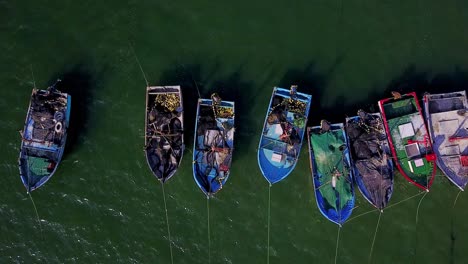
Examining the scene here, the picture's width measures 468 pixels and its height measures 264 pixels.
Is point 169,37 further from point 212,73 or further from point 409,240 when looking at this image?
point 409,240

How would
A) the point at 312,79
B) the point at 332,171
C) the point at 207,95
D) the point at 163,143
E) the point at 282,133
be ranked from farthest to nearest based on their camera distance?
the point at 312,79 → the point at 207,95 → the point at 282,133 → the point at 163,143 → the point at 332,171

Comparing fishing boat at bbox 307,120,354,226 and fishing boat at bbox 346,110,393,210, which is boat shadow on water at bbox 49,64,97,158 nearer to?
fishing boat at bbox 307,120,354,226

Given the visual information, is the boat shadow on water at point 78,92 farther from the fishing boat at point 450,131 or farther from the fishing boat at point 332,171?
the fishing boat at point 450,131

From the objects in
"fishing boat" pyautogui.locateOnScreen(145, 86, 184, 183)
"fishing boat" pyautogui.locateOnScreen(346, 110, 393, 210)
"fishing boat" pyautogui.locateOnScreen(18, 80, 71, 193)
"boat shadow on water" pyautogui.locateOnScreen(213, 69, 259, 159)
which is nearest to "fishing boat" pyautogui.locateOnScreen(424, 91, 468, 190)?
"fishing boat" pyautogui.locateOnScreen(346, 110, 393, 210)

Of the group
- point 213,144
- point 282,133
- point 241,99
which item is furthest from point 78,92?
point 282,133

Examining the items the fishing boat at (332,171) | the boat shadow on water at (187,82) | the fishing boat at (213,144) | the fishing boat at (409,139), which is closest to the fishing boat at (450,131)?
the fishing boat at (409,139)

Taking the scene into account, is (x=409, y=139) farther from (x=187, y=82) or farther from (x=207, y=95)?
(x=187, y=82)
